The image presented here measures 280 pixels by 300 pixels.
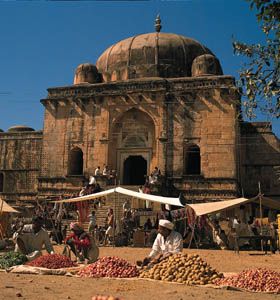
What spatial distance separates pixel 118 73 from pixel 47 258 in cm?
1884

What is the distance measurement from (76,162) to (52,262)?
16892 millimetres

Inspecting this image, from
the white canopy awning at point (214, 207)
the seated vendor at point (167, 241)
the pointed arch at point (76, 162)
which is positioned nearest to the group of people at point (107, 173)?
the pointed arch at point (76, 162)

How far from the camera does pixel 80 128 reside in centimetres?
2503

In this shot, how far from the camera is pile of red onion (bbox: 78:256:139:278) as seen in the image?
826 cm

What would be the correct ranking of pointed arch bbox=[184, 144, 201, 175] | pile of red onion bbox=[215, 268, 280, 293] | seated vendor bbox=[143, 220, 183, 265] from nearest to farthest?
1. pile of red onion bbox=[215, 268, 280, 293]
2. seated vendor bbox=[143, 220, 183, 265]
3. pointed arch bbox=[184, 144, 201, 175]

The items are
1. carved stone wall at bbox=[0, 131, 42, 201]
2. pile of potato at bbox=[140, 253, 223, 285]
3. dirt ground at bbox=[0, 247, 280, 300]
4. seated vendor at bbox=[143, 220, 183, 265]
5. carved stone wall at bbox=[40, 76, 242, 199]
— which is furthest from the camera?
carved stone wall at bbox=[0, 131, 42, 201]

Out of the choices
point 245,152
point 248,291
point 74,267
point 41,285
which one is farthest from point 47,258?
point 245,152

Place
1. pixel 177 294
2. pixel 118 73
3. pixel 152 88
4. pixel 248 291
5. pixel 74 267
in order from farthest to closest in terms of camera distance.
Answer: pixel 118 73, pixel 152 88, pixel 74 267, pixel 248 291, pixel 177 294

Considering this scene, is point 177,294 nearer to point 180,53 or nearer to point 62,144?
point 62,144

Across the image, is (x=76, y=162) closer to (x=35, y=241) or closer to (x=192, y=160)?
(x=192, y=160)

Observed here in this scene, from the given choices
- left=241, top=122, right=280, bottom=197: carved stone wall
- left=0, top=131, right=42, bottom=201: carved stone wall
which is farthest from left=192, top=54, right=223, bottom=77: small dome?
left=0, top=131, right=42, bottom=201: carved stone wall

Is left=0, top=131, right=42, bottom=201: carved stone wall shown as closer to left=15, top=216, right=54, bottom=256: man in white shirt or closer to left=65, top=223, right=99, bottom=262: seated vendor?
left=15, top=216, right=54, bottom=256: man in white shirt

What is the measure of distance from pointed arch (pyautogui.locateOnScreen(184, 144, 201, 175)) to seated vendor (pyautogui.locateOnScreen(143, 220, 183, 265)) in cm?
1473

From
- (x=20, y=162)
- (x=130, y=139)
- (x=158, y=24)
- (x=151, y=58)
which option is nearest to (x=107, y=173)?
(x=130, y=139)
